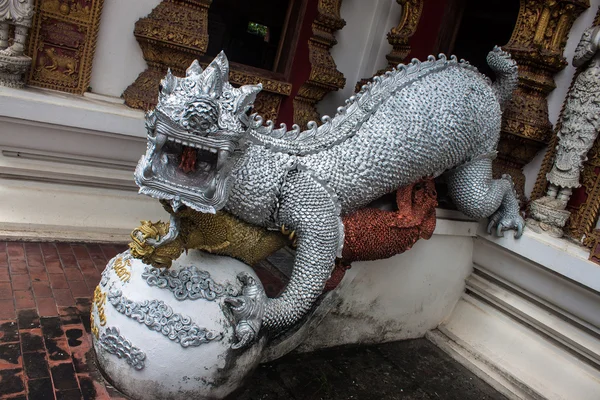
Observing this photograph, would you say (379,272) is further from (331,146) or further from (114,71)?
(114,71)

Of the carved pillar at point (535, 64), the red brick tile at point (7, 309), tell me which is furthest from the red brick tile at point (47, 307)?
the carved pillar at point (535, 64)

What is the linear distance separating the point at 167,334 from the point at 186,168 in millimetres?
650

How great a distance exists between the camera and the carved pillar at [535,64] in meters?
3.33

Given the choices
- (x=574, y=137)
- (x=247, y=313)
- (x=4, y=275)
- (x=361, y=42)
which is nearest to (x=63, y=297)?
(x=4, y=275)

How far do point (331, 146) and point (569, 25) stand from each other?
2095 mm

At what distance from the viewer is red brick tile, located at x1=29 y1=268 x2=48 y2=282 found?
2.81 meters

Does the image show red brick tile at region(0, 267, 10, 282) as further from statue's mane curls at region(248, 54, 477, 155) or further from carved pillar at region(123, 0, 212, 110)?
statue's mane curls at region(248, 54, 477, 155)

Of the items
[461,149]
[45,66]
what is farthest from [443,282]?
[45,66]

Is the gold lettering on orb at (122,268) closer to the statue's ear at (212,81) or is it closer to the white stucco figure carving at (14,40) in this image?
the statue's ear at (212,81)

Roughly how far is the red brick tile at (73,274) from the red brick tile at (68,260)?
5 centimetres

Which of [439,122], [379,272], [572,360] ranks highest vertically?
[439,122]

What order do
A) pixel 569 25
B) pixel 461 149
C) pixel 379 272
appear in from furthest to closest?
pixel 569 25
pixel 379 272
pixel 461 149

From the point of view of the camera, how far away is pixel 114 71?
366 cm

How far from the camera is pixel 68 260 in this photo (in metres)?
3.09
